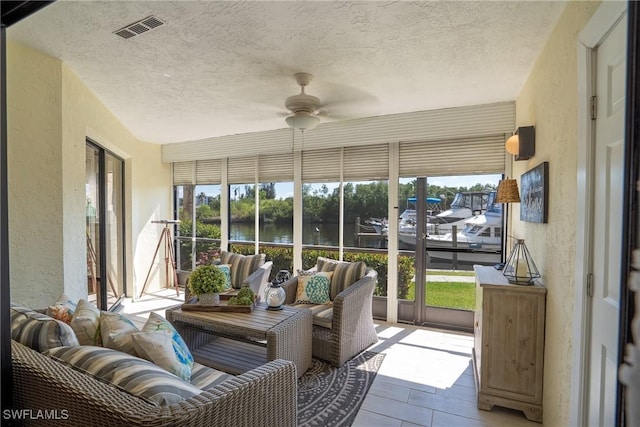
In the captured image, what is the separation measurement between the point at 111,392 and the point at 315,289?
2326 millimetres

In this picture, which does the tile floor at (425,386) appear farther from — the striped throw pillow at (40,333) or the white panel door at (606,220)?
the striped throw pillow at (40,333)

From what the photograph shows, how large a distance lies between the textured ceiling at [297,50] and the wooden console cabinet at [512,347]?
1719mm

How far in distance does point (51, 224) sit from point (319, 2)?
2584 mm

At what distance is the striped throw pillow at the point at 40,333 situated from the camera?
1357 mm

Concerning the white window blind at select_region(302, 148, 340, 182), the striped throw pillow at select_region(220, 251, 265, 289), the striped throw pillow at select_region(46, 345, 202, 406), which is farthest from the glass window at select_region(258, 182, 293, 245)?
the striped throw pillow at select_region(46, 345, 202, 406)

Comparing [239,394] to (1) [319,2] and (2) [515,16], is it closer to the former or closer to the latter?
(1) [319,2]

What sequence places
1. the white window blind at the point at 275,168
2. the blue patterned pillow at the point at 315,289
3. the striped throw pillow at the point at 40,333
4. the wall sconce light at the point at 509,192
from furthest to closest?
the white window blind at the point at 275,168 < the blue patterned pillow at the point at 315,289 < the wall sconce light at the point at 509,192 < the striped throw pillow at the point at 40,333

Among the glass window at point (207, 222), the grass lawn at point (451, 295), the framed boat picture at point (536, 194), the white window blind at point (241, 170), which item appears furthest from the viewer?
the glass window at point (207, 222)

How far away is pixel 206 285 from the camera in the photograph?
8.79 feet

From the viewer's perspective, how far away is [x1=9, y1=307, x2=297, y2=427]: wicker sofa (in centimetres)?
100

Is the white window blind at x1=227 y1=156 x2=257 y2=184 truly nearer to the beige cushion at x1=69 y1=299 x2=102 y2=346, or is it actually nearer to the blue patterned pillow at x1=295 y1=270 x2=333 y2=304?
the blue patterned pillow at x1=295 y1=270 x2=333 y2=304

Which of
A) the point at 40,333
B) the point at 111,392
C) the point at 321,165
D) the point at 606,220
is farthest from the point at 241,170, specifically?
the point at 606,220

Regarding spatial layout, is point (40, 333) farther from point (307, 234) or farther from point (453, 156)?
point (453, 156)

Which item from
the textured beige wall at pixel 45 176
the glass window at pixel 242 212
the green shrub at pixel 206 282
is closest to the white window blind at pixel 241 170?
the glass window at pixel 242 212
